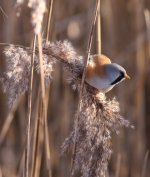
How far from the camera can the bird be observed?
1145mm

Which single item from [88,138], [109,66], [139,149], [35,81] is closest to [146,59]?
[139,149]

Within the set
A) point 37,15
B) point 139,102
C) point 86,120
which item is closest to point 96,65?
point 86,120

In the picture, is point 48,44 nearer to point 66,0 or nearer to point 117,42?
Result: point 66,0

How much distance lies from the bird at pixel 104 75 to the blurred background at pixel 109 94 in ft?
4.22

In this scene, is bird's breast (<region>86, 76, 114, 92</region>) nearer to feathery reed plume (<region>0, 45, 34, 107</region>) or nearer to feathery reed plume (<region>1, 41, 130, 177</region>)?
feathery reed plume (<region>1, 41, 130, 177</region>)

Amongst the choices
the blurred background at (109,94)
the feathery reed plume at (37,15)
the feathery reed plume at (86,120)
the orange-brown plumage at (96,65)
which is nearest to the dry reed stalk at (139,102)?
the blurred background at (109,94)

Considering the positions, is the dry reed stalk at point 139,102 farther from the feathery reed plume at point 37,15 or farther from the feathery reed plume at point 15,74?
the feathery reed plume at point 37,15

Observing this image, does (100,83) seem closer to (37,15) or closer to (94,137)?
(94,137)

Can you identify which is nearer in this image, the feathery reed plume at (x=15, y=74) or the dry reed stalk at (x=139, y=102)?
the feathery reed plume at (x=15, y=74)

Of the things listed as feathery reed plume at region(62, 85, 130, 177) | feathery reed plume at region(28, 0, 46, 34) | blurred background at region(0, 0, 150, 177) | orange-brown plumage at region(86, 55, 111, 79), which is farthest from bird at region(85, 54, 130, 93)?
blurred background at region(0, 0, 150, 177)

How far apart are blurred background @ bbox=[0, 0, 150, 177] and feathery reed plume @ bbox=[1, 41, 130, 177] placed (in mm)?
1442

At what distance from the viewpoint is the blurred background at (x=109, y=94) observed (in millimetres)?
2602

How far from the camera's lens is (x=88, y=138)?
1020mm

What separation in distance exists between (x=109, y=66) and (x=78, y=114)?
20 centimetres
